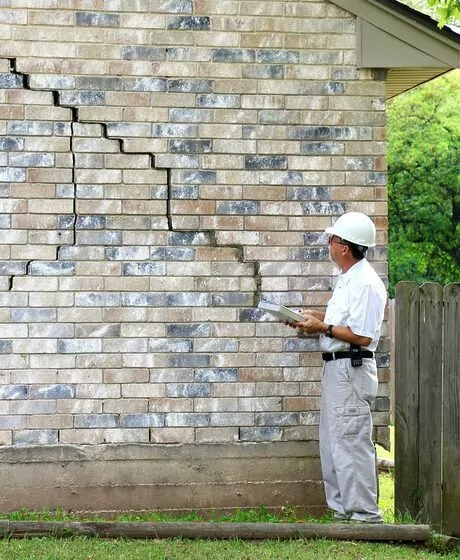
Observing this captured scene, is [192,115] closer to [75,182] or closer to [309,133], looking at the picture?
[309,133]

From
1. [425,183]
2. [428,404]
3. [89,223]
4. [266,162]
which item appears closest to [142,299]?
[89,223]

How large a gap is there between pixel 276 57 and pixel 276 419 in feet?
8.48

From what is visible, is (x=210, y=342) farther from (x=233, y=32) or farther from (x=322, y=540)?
(x=233, y=32)

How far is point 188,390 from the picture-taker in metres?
7.59

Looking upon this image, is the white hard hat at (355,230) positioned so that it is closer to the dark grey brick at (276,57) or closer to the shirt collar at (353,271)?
the shirt collar at (353,271)

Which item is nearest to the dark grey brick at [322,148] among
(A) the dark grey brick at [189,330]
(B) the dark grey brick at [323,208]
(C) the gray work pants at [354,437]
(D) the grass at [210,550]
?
(B) the dark grey brick at [323,208]

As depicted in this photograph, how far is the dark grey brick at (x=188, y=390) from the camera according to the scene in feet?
24.9

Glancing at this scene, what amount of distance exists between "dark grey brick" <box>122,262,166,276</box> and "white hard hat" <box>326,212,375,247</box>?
1238 millimetres

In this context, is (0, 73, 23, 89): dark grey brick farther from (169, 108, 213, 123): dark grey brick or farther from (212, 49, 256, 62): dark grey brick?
(212, 49, 256, 62): dark grey brick

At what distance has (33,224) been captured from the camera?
7496 mm

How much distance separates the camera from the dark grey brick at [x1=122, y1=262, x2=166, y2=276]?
24.8ft

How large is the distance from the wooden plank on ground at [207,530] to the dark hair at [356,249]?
1.75m

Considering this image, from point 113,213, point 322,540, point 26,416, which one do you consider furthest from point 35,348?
point 322,540

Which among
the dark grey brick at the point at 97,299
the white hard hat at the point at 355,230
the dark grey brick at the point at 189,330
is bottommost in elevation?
the dark grey brick at the point at 189,330
